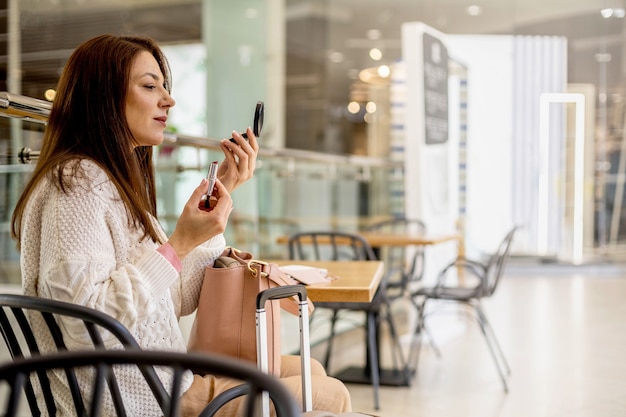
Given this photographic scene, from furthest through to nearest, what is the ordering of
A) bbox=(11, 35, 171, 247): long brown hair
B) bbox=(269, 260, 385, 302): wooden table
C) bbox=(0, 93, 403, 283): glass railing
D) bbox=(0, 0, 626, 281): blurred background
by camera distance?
bbox=(0, 0, 626, 281): blurred background, bbox=(0, 93, 403, 283): glass railing, bbox=(269, 260, 385, 302): wooden table, bbox=(11, 35, 171, 247): long brown hair

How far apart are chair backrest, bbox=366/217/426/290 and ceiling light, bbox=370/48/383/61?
4.14 meters

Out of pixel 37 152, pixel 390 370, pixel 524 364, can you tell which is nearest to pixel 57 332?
pixel 37 152

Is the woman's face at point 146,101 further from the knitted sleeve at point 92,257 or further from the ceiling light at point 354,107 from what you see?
the ceiling light at point 354,107

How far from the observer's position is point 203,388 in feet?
5.14

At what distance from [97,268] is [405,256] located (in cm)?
426

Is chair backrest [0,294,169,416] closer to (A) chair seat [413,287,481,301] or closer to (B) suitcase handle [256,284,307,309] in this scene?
(B) suitcase handle [256,284,307,309]

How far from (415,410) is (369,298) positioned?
1367mm

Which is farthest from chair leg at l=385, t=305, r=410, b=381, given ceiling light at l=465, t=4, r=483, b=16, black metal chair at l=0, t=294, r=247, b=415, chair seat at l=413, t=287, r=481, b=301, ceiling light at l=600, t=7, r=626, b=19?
ceiling light at l=600, t=7, r=626, b=19

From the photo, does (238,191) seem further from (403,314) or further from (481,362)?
(481,362)

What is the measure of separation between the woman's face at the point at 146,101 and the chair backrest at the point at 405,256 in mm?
2770

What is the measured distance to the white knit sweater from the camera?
4.46ft

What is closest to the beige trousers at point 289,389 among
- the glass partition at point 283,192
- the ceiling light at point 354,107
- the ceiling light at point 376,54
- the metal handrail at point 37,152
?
the metal handrail at point 37,152

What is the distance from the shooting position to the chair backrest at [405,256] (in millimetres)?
4408

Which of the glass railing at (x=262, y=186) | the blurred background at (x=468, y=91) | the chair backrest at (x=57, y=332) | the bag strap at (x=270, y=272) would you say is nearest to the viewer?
the chair backrest at (x=57, y=332)
